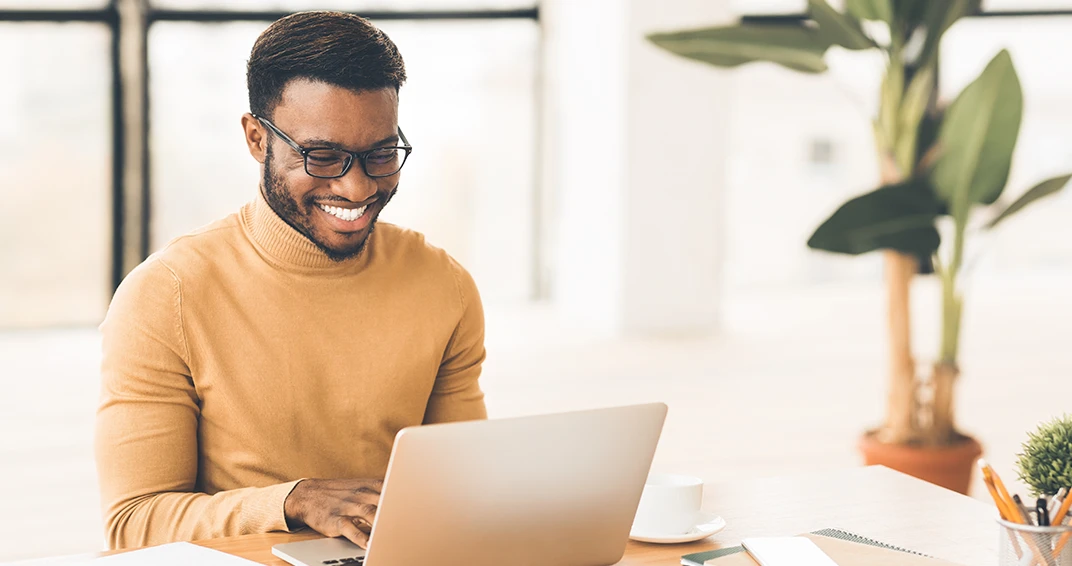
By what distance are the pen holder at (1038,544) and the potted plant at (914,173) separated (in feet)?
5.30

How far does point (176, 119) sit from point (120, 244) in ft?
1.96

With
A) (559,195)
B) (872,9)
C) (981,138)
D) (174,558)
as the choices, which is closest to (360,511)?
(174,558)

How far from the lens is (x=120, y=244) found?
554 cm

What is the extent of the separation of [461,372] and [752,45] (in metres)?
1.47

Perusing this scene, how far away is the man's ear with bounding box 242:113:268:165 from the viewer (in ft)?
5.42

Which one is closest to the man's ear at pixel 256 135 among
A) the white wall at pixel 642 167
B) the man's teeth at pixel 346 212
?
the man's teeth at pixel 346 212

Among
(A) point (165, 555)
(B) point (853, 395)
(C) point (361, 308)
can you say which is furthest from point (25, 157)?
(A) point (165, 555)

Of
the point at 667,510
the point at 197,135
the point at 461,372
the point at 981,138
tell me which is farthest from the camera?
the point at 197,135

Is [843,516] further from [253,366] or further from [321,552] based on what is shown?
[253,366]

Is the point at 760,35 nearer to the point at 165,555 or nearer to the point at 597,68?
the point at 165,555

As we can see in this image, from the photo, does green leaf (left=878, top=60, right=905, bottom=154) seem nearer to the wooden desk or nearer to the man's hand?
the wooden desk

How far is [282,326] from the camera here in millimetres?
1646

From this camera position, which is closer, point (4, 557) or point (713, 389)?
point (4, 557)

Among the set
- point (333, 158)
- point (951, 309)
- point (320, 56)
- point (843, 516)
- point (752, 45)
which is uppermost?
point (752, 45)
